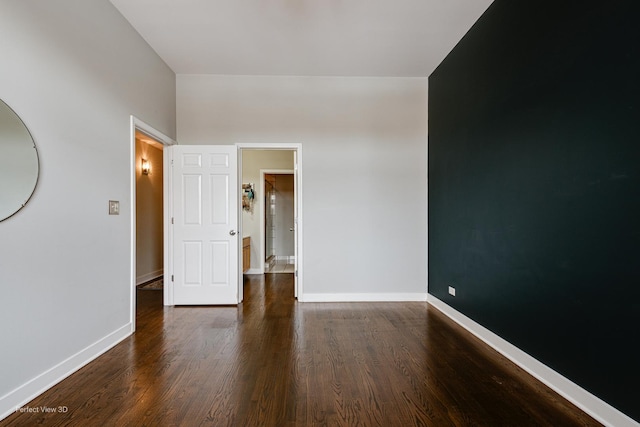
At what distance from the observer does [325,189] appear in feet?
→ 13.1

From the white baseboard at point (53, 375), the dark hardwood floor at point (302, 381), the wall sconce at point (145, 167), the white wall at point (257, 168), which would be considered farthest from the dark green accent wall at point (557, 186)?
the wall sconce at point (145, 167)

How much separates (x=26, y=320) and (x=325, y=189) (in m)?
3.03

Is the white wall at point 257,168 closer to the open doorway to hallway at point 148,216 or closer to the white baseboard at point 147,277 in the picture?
the open doorway to hallway at point 148,216

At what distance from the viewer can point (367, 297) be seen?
400 centimetres

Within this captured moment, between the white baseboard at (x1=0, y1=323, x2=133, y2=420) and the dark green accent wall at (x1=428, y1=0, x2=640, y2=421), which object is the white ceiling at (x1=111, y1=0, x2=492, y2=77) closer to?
the dark green accent wall at (x1=428, y1=0, x2=640, y2=421)

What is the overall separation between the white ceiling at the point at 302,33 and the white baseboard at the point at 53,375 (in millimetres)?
2910

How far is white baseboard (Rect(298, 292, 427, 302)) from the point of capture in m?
3.98

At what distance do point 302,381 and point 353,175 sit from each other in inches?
104

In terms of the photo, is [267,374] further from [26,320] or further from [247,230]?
[247,230]

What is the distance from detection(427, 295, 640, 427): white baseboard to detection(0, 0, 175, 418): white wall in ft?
10.8

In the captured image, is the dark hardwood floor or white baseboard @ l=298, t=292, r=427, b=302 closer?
the dark hardwood floor

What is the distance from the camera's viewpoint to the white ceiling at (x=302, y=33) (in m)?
2.66

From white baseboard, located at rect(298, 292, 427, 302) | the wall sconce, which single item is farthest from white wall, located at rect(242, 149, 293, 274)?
white baseboard, located at rect(298, 292, 427, 302)

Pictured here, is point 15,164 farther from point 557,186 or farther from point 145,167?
point 145,167
